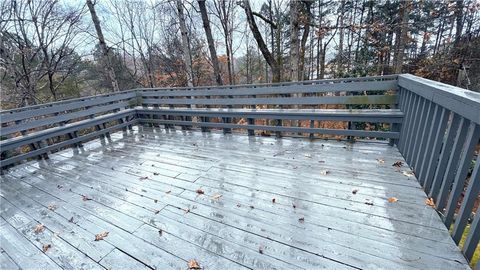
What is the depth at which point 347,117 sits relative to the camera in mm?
3070

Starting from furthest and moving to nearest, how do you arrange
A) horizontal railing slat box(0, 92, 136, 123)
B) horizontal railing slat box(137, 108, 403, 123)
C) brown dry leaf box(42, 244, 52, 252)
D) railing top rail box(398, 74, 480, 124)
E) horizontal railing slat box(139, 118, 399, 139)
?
horizontal railing slat box(0, 92, 136, 123) → horizontal railing slat box(139, 118, 399, 139) → horizontal railing slat box(137, 108, 403, 123) → brown dry leaf box(42, 244, 52, 252) → railing top rail box(398, 74, 480, 124)

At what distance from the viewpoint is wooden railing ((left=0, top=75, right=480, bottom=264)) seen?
1.46 meters

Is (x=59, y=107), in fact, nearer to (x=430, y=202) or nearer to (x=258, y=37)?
(x=258, y=37)

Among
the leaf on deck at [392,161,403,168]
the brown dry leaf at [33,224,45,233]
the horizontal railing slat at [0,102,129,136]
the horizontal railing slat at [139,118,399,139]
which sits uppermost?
the horizontal railing slat at [0,102,129,136]

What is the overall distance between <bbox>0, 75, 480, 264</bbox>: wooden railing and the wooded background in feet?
7.64

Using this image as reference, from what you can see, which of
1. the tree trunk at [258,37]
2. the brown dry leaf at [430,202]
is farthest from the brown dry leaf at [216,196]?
the tree trunk at [258,37]

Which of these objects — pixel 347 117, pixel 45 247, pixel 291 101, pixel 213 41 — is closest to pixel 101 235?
pixel 45 247

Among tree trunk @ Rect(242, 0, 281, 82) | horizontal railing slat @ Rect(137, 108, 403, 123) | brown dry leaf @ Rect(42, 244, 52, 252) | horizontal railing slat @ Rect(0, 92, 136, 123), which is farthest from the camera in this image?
tree trunk @ Rect(242, 0, 281, 82)

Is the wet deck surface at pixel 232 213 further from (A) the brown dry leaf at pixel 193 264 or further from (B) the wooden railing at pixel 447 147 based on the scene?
(B) the wooden railing at pixel 447 147

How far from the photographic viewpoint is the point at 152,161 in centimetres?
327

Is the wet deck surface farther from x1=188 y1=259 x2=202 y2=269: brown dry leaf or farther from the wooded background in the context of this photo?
the wooded background

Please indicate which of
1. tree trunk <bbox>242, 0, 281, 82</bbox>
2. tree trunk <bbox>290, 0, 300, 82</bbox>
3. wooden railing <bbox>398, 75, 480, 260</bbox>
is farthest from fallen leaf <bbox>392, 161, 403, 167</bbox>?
tree trunk <bbox>242, 0, 281, 82</bbox>

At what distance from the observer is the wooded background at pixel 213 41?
664cm

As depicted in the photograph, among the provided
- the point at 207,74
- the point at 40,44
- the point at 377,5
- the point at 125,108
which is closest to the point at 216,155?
the point at 125,108
